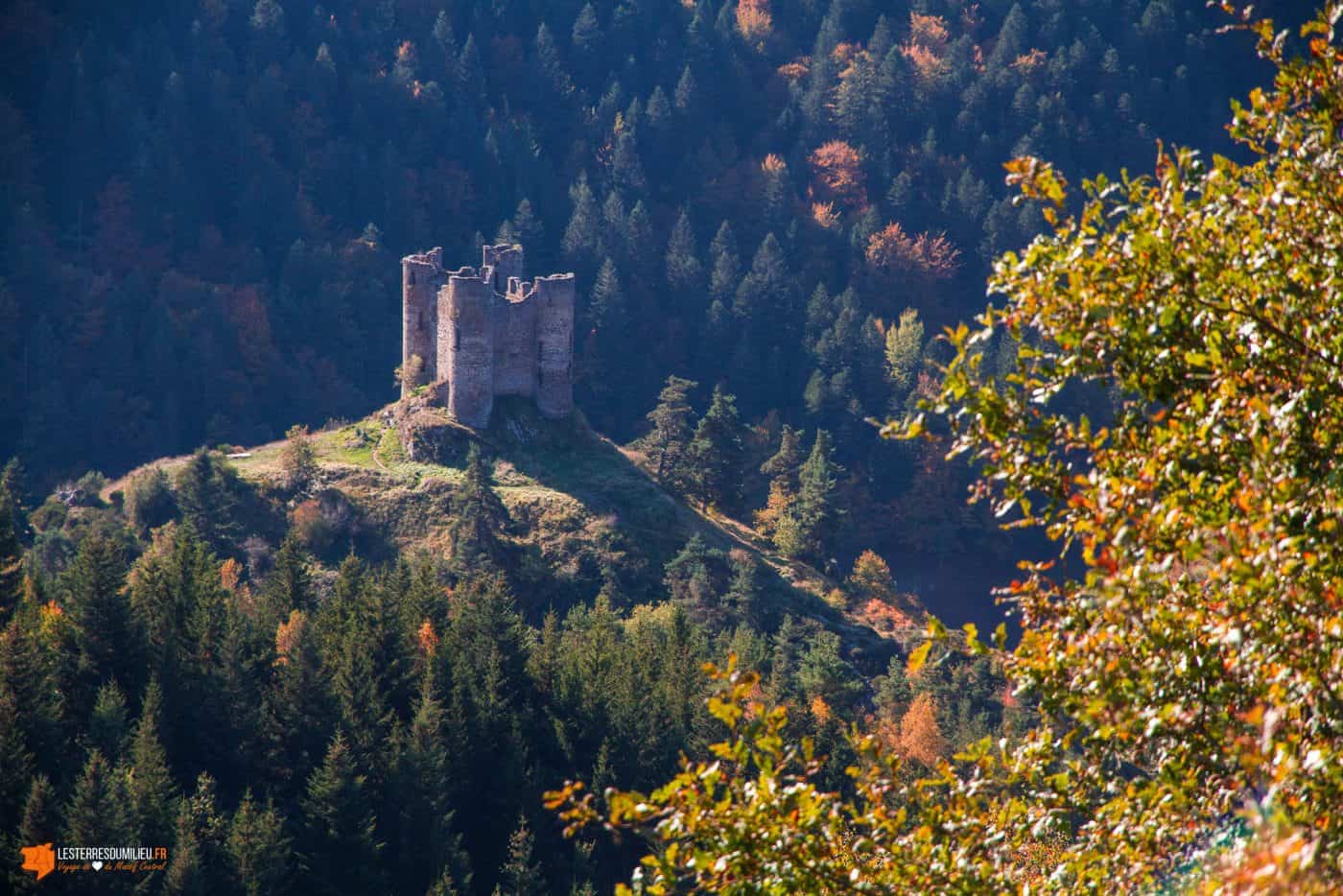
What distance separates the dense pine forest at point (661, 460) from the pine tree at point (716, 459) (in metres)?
0.29

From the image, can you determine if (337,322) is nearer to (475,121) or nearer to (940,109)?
(475,121)

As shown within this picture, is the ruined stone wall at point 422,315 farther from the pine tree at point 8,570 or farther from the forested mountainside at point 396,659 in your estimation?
the pine tree at point 8,570

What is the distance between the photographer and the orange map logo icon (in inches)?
981

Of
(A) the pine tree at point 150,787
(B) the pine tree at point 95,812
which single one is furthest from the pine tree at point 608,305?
(B) the pine tree at point 95,812

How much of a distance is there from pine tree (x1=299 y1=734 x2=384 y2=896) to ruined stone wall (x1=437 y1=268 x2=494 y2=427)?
65.1 feet

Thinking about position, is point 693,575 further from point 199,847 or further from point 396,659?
point 199,847

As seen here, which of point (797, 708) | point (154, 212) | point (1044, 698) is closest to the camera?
point (1044, 698)

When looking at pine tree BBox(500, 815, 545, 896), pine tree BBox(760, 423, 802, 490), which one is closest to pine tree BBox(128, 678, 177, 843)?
pine tree BBox(500, 815, 545, 896)

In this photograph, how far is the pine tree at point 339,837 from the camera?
2853cm

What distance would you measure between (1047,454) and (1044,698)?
4.77 ft

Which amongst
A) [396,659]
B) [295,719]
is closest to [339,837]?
[295,719]

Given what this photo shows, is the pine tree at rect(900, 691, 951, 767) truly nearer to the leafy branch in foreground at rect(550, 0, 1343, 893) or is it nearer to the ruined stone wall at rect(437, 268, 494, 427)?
the ruined stone wall at rect(437, 268, 494, 427)

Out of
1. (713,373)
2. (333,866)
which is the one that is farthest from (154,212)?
(333,866)

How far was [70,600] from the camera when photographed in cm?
3238
